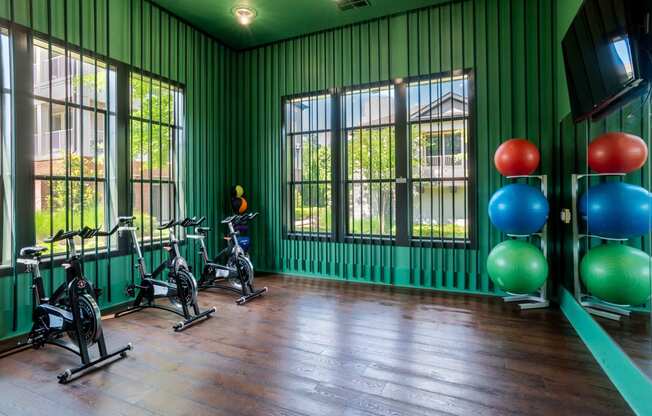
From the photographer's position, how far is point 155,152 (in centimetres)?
486

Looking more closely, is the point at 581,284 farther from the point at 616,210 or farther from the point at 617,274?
the point at 616,210

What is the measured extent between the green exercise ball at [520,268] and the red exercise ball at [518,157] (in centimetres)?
83

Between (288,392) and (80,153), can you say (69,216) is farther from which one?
→ (288,392)

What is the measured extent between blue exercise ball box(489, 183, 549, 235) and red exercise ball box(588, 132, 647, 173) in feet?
2.43

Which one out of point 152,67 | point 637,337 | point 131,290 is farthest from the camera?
point 152,67

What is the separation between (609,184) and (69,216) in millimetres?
5263

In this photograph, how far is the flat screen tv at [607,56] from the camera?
73.5 inches

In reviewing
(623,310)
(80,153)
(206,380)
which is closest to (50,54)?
(80,153)

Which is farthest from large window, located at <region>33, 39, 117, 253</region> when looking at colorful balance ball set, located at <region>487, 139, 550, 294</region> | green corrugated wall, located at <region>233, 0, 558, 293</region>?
colorful balance ball set, located at <region>487, 139, 550, 294</region>

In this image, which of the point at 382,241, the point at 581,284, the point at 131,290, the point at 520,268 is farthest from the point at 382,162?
the point at 131,290

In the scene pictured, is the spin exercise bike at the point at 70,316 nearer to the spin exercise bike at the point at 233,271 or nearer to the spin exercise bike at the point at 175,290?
the spin exercise bike at the point at 175,290

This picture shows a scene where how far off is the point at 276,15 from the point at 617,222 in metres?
4.87

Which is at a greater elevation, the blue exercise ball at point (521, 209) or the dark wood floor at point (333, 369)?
the blue exercise ball at point (521, 209)

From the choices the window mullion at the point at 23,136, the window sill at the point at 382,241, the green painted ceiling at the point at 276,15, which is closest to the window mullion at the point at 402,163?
the window sill at the point at 382,241
